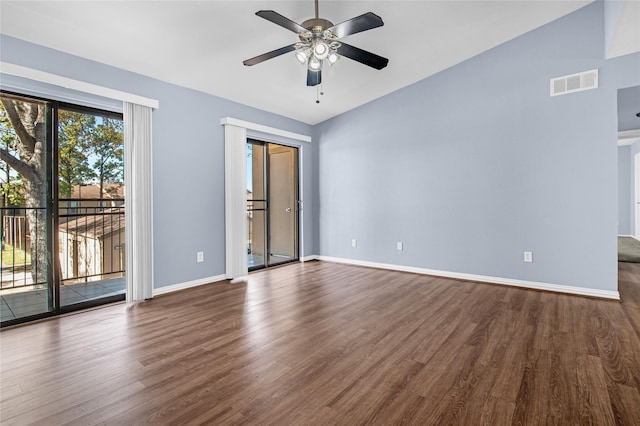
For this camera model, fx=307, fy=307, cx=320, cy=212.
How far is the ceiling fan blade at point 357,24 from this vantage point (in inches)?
85.7

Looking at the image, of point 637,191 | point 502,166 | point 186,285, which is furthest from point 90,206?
point 637,191

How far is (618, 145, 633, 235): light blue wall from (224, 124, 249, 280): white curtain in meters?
9.82

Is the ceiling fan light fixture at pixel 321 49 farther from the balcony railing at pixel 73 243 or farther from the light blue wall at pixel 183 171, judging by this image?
the balcony railing at pixel 73 243

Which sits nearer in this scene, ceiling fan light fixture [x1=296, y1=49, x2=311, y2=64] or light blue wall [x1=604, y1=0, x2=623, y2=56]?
ceiling fan light fixture [x1=296, y1=49, x2=311, y2=64]

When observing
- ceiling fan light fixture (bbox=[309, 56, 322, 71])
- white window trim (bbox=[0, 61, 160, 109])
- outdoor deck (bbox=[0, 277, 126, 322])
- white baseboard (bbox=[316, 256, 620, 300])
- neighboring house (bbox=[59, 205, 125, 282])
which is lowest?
white baseboard (bbox=[316, 256, 620, 300])

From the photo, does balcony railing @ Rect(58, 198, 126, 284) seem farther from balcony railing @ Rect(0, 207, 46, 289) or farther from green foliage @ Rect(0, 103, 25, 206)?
green foliage @ Rect(0, 103, 25, 206)

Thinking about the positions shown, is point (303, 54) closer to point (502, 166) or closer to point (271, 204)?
point (502, 166)

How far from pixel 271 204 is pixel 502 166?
Answer: 3619 mm

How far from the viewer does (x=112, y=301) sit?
135 inches

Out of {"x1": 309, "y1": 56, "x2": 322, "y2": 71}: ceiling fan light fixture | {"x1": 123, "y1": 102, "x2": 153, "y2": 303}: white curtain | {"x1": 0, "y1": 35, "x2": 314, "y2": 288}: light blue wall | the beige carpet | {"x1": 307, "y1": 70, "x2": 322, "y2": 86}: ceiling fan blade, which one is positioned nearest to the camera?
{"x1": 309, "y1": 56, "x2": 322, "y2": 71}: ceiling fan light fixture

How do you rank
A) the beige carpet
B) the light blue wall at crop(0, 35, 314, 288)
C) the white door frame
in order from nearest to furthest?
the light blue wall at crop(0, 35, 314, 288) → the beige carpet → the white door frame

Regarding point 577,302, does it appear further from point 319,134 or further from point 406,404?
point 319,134

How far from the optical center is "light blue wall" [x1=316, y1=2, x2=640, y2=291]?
349 cm

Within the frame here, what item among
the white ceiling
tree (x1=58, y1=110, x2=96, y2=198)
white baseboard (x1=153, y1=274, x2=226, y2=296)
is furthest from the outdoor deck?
the white ceiling
